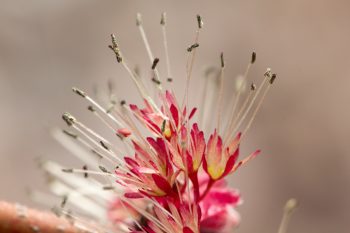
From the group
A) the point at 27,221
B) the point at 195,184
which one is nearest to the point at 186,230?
the point at 195,184

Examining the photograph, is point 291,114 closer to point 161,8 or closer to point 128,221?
point 161,8

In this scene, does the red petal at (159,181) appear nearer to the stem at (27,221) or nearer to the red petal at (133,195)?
the red petal at (133,195)

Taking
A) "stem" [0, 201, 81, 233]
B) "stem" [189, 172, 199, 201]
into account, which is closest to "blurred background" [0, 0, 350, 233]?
"stem" [0, 201, 81, 233]

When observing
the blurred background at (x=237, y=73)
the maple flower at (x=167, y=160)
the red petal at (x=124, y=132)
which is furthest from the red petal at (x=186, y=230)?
the blurred background at (x=237, y=73)

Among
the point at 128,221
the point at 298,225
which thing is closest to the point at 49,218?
the point at 128,221

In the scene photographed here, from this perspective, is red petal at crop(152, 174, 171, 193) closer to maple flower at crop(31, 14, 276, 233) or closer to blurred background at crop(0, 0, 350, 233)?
maple flower at crop(31, 14, 276, 233)
